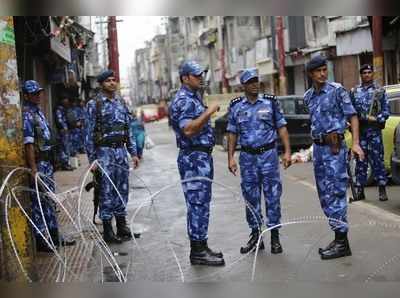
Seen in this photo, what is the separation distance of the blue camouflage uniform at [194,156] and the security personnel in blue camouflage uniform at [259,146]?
509mm

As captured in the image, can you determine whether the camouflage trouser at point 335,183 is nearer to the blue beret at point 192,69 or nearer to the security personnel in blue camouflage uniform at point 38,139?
the blue beret at point 192,69

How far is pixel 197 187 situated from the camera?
5.52 metres

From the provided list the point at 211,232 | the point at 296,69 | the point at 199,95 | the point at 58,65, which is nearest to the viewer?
the point at 199,95

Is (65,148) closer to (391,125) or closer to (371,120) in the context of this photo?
(391,125)

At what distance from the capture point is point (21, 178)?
5027 mm

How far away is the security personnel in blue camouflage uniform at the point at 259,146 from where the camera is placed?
5.89 m

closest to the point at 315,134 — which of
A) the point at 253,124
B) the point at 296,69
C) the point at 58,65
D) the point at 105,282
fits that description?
the point at 253,124

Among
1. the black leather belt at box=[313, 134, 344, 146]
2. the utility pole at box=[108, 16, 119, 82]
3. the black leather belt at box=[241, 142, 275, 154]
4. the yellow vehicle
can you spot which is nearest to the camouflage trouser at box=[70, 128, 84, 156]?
the utility pole at box=[108, 16, 119, 82]

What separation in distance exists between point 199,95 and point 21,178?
170 cm

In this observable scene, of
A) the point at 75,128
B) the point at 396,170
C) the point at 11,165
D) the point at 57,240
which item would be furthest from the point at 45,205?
the point at 75,128

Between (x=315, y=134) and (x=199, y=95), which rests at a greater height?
(x=199, y=95)

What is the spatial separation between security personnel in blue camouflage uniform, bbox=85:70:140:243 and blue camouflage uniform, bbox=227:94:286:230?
134 cm

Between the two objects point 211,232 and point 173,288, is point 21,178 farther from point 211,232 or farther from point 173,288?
point 211,232

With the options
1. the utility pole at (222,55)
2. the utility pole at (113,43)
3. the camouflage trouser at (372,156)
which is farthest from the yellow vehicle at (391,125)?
the utility pole at (222,55)
